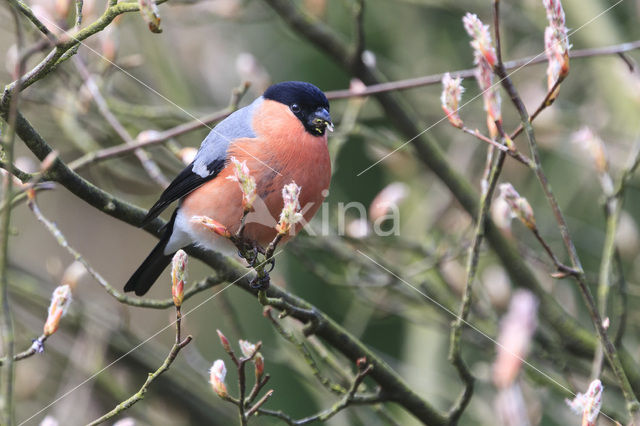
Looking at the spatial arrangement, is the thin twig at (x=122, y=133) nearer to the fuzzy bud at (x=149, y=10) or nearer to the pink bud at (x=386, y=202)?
the pink bud at (x=386, y=202)

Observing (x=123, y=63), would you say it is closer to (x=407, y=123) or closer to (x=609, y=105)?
(x=407, y=123)

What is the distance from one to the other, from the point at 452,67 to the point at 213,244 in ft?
9.18

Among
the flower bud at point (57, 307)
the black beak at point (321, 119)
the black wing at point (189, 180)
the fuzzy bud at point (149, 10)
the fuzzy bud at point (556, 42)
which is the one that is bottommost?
the flower bud at point (57, 307)

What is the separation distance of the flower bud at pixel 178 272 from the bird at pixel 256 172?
1.28 ft

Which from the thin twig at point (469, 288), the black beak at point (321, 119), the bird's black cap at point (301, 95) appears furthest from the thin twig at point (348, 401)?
the bird's black cap at point (301, 95)

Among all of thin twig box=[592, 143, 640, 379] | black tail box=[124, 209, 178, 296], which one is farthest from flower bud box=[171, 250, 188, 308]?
thin twig box=[592, 143, 640, 379]

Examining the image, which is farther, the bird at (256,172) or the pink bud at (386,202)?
the pink bud at (386,202)

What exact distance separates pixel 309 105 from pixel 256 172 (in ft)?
1.38

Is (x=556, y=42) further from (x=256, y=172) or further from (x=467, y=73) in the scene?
(x=256, y=172)

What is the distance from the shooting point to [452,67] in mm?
4895

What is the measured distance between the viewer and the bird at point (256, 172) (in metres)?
2.50

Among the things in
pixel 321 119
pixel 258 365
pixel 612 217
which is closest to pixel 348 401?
pixel 258 365

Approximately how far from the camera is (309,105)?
2.75 meters

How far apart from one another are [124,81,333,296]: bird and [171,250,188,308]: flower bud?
1.28 feet
